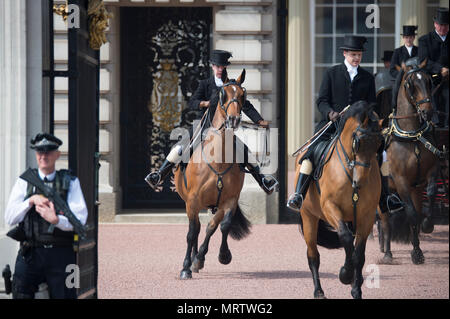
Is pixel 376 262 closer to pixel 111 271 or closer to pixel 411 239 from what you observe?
pixel 411 239

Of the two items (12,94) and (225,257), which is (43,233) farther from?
(225,257)

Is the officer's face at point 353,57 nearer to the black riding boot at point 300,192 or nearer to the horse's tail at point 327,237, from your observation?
the black riding boot at point 300,192

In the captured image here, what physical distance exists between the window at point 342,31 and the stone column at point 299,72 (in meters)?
0.20

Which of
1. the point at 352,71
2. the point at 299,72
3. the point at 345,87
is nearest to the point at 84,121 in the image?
the point at 345,87

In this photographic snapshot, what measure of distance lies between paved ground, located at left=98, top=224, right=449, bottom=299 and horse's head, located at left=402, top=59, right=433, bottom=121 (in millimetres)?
1873

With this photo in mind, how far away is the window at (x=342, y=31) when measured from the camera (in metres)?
18.9

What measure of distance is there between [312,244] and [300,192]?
530 millimetres

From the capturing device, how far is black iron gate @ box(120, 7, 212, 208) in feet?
57.6

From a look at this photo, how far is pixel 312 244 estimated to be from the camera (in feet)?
34.2

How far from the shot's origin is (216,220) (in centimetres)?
1188

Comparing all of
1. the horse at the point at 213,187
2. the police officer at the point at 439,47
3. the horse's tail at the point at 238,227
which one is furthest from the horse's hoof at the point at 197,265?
the police officer at the point at 439,47

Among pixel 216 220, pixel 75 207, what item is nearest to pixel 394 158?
pixel 216 220

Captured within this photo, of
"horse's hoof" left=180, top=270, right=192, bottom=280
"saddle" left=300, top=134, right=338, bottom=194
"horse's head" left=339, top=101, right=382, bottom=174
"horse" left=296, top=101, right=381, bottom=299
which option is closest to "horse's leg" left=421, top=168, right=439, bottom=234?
"saddle" left=300, top=134, right=338, bottom=194

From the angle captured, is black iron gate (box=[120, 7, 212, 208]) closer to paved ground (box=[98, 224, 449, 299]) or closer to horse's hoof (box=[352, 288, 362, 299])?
paved ground (box=[98, 224, 449, 299])
